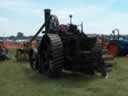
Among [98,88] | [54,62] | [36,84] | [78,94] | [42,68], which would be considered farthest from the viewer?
[42,68]

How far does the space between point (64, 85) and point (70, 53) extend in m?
2.03

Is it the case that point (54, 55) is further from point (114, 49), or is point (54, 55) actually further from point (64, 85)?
point (114, 49)

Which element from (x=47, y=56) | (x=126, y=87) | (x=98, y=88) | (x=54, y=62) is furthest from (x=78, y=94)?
(x=47, y=56)

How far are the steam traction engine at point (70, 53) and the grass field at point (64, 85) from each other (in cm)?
36

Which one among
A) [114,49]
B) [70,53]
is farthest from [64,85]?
[114,49]

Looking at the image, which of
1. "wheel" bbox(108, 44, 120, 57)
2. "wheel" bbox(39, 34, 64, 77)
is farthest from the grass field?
"wheel" bbox(108, 44, 120, 57)

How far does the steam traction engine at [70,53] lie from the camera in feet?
36.8

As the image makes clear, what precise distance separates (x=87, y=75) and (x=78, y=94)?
149 inches

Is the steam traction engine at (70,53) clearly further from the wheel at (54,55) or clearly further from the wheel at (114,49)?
the wheel at (114,49)

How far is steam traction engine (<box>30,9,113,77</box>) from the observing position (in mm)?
11219

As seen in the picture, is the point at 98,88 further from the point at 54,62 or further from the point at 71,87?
the point at 54,62

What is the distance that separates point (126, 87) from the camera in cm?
925

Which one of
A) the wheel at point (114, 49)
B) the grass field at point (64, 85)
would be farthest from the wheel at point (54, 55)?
the wheel at point (114, 49)

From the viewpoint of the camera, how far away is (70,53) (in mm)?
11742
